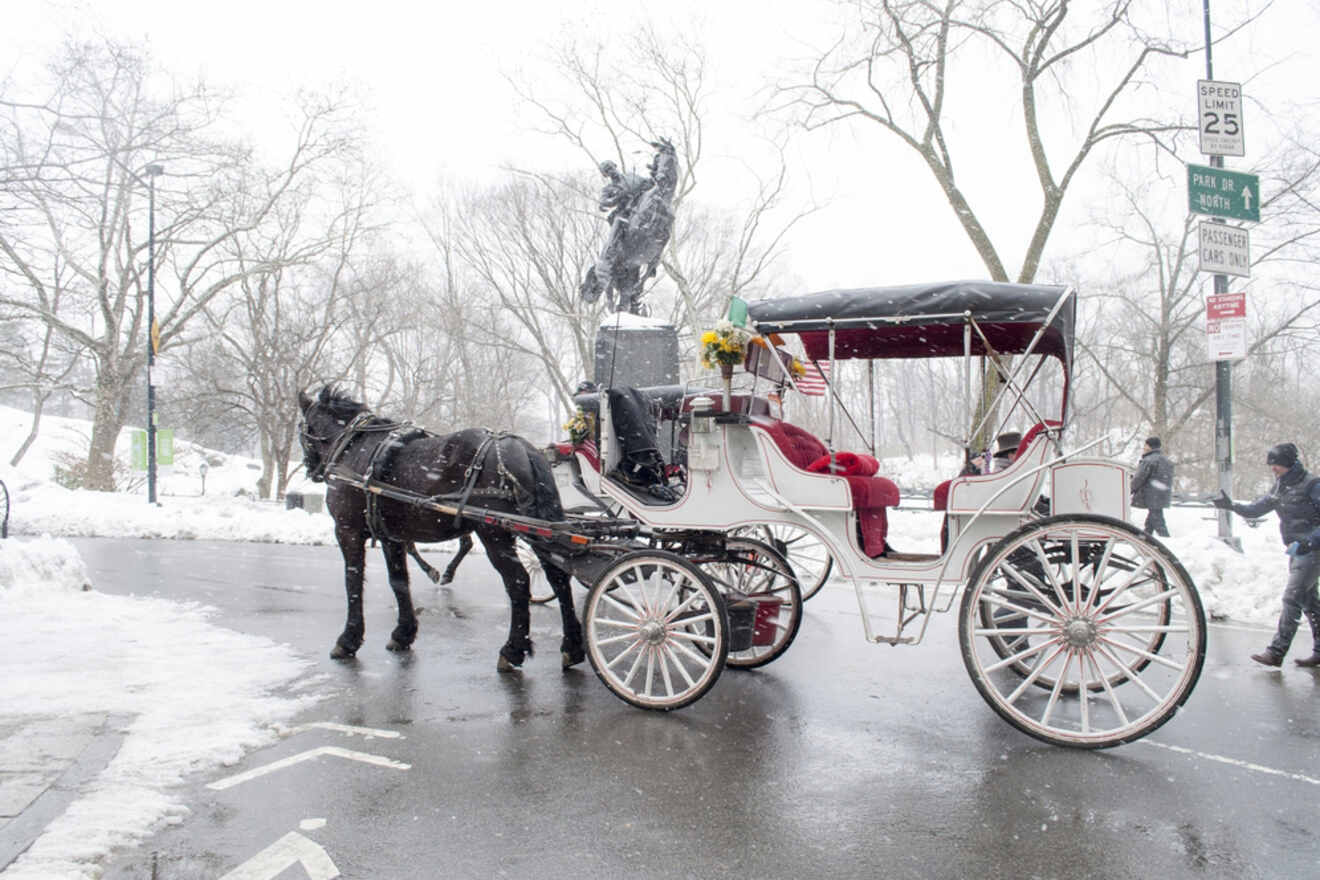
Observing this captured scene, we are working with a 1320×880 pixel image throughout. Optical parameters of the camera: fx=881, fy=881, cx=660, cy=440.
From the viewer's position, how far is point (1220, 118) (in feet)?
34.3

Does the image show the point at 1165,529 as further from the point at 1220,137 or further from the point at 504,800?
the point at 504,800

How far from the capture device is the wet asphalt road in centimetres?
329

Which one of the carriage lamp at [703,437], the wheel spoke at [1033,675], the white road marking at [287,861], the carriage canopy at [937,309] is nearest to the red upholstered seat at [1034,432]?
the carriage canopy at [937,309]

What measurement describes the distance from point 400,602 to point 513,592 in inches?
46.1

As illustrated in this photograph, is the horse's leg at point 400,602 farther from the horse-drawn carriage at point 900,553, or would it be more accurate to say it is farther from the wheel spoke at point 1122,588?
the wheel spoke at point 1122,588

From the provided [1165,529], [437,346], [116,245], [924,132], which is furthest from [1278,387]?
[116,245]

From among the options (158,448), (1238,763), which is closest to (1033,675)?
(1238,763)

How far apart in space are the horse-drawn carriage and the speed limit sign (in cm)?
645

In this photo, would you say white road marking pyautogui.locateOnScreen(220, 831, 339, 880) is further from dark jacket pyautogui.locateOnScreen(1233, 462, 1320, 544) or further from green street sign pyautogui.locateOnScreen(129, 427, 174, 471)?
green street sign pyautogui.locateOnScreen(129, 427, 174, 471)

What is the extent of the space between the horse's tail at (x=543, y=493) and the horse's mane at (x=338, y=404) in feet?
5.78

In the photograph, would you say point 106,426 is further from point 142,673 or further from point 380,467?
point 380,467

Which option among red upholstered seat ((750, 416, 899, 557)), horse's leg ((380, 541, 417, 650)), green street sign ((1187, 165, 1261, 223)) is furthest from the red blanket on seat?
green street sign ((1187, 165, 1261, 223))

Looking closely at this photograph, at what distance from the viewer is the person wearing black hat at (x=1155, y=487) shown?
41.0 ft

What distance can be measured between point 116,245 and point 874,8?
2116cm
